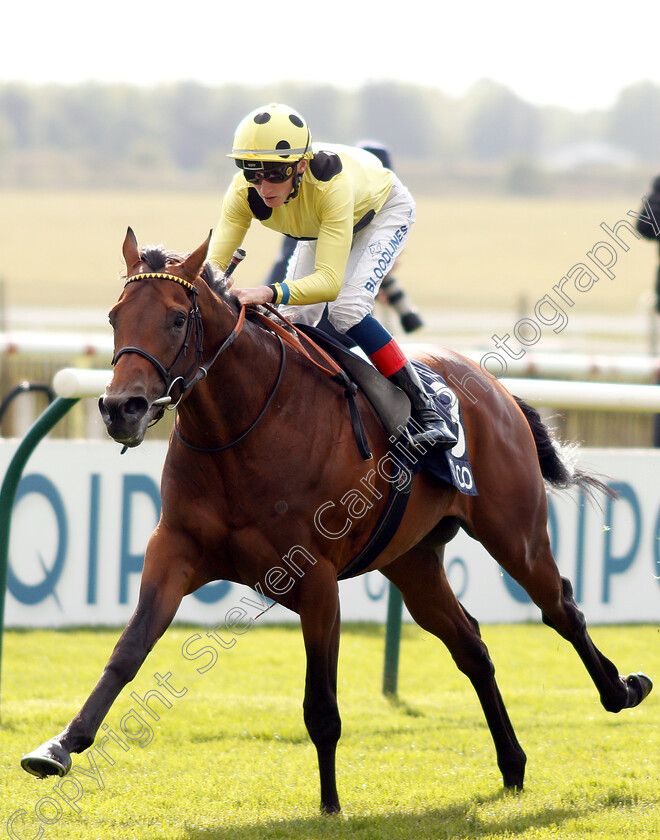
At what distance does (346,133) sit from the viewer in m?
79.9

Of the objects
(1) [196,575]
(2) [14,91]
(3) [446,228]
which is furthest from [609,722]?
(2) [14,91]

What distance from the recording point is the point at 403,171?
66.0m

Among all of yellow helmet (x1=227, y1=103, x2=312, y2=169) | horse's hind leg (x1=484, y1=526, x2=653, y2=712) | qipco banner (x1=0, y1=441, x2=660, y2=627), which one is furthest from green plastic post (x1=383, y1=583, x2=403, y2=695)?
yellow helmet (x1=227, y1=103, x2=312, y2=169)

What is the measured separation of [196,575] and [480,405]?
5.02ft

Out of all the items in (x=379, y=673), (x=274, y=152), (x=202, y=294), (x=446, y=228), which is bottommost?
(x=446, y=228)

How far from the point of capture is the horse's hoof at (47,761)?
322 cm

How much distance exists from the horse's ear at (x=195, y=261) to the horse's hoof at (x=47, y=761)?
1416mm

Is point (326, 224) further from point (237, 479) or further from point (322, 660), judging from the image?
point (322, 660)

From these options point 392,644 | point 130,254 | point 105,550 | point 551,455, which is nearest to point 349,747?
point 392,644

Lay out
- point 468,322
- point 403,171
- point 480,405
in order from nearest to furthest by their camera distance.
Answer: point 480,405
point 468,322
point 403,171

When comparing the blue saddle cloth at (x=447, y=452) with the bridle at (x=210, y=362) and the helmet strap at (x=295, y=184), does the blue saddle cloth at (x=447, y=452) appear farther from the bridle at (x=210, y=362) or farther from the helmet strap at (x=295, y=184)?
the helmet strap at (x=295, y=184)

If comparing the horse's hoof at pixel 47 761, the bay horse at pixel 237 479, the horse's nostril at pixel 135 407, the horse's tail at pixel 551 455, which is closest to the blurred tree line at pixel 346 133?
the horse's tail at pixel 551 455

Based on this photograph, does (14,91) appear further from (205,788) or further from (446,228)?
(205,788)

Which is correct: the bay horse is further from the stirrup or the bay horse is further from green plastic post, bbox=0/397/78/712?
green plastic post, bbox=0/397/78/712
